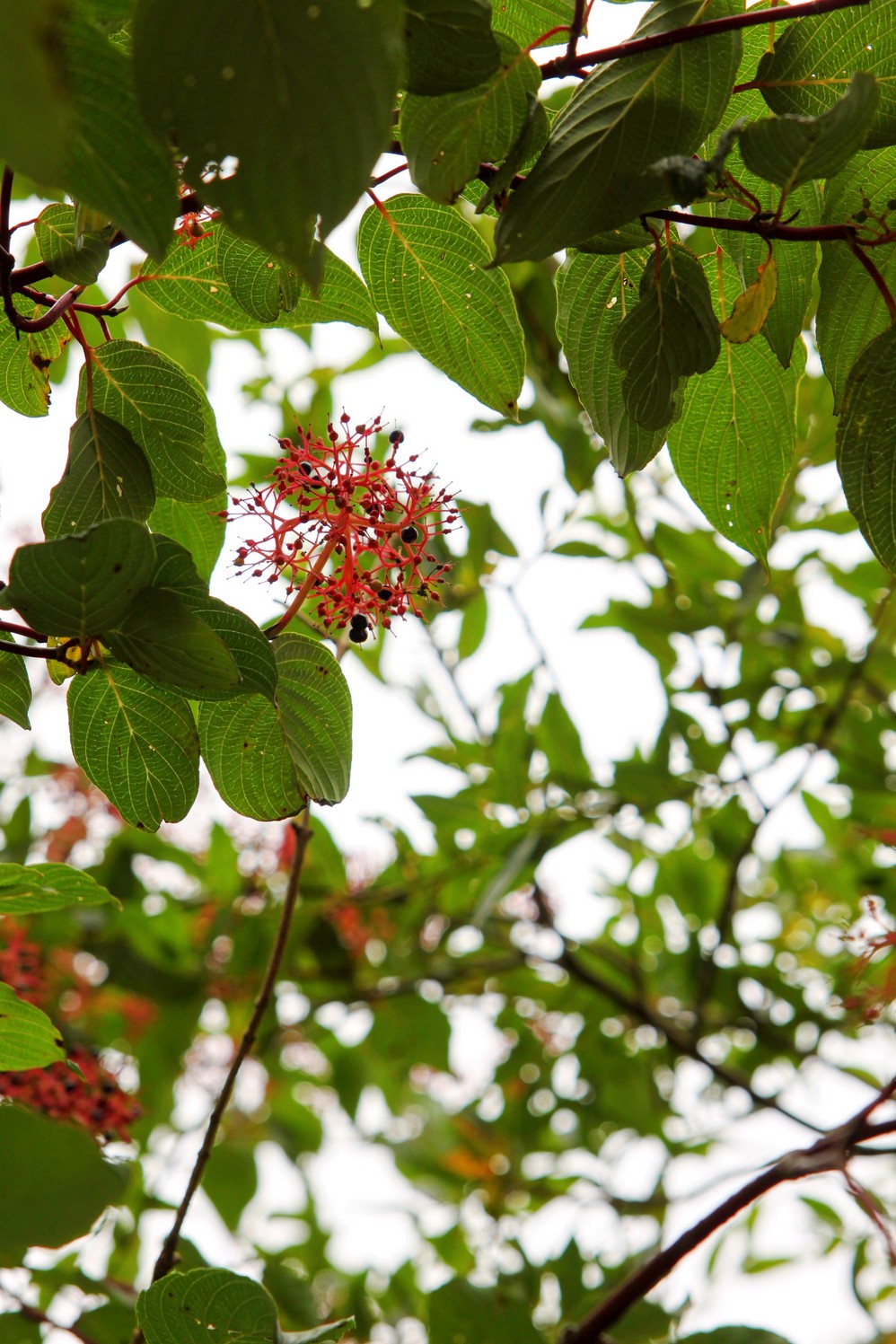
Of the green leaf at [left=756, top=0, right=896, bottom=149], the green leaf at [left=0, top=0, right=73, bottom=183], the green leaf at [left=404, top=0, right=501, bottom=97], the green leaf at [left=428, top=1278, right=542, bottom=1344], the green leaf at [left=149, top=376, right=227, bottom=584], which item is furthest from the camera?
the green leaf at [left=428, top=1278, right=542, bottom=1344]

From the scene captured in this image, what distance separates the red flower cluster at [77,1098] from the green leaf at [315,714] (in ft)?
2.57

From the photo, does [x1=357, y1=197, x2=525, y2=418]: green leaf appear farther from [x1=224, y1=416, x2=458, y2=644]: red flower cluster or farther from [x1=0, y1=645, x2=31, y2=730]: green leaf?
[x1=0, y1=645, x2=31, y2=730]: green leaf

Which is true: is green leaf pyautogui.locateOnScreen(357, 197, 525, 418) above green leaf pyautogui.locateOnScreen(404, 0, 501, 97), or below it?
above

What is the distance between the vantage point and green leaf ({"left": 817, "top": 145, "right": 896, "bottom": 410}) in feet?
2.50

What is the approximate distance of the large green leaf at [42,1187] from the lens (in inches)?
33.9

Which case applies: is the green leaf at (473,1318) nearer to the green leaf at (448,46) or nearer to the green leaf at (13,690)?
the green leaf at (13,690)

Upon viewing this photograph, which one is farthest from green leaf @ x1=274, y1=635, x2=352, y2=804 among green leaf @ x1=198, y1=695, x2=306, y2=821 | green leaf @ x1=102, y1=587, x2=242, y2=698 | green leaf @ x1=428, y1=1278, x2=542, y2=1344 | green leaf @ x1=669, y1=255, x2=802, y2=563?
green leaf @ x1=428, y1=1278, x2=542, y2=1344

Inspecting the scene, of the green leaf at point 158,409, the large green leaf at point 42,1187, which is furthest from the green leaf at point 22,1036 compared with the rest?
the green leaf at point 158,409

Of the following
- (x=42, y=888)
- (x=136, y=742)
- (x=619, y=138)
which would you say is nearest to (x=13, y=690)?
(x=136, y=742)

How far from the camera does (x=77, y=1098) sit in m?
1.43

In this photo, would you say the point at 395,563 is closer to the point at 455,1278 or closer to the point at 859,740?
the point at 455,1278

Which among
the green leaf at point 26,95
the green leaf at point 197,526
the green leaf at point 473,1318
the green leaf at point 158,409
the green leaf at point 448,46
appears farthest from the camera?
the green leaf at point 473,1318

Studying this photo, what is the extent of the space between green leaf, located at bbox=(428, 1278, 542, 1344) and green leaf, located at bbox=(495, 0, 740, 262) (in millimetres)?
1192

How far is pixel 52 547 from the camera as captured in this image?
573 millimetres
